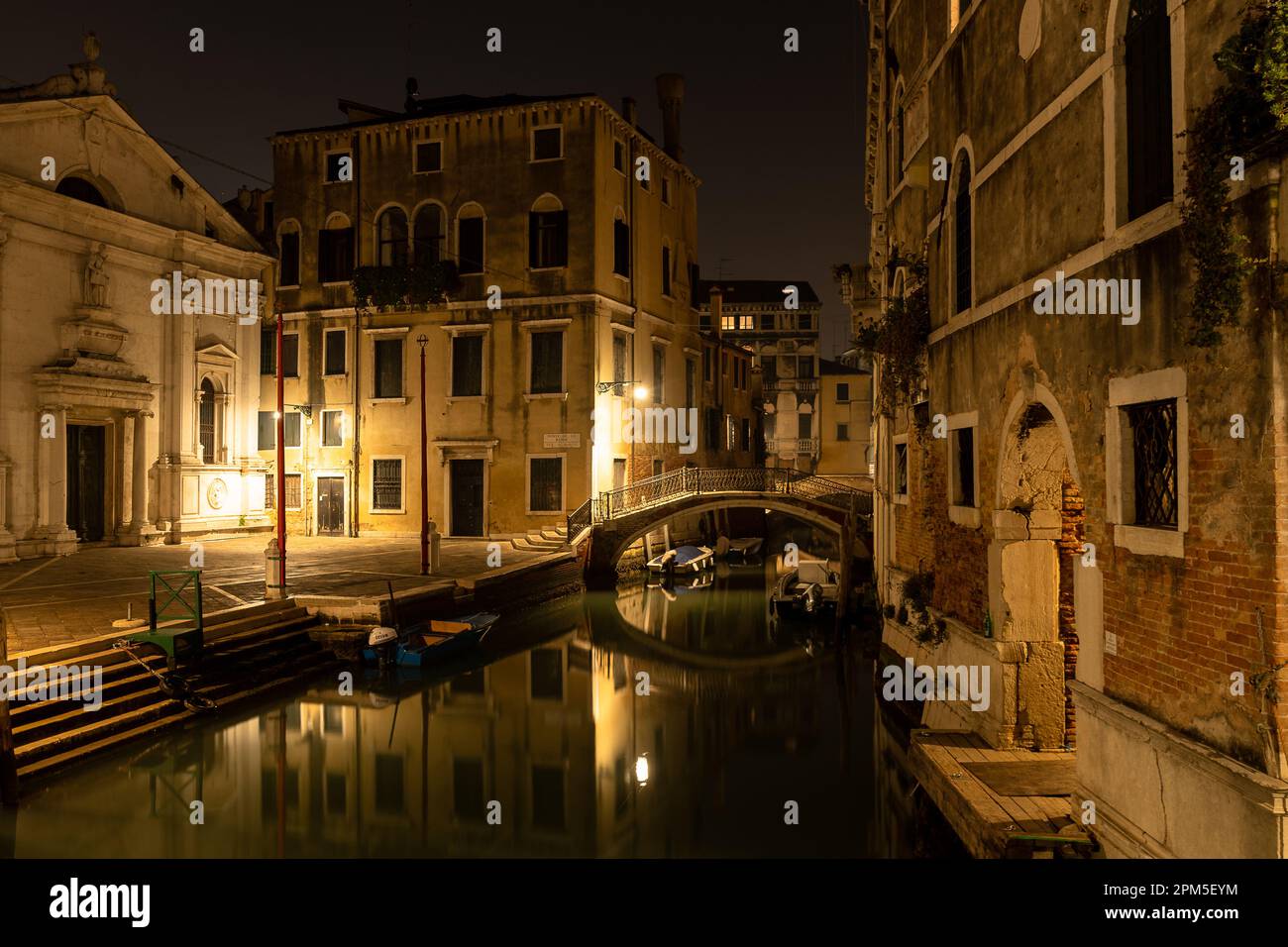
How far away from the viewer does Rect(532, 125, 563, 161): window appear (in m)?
25.7

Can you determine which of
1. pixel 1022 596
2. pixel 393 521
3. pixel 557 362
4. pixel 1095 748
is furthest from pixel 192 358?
pixel 1095 748

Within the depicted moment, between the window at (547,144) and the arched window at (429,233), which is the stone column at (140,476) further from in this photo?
the window at (547,144)

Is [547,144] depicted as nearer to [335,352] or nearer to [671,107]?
[671,107]

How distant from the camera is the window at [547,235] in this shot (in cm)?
2581

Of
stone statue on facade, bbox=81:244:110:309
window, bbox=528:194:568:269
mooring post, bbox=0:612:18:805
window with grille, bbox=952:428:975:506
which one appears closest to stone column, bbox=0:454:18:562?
stone statue on facade, bbox=81:244:110:309

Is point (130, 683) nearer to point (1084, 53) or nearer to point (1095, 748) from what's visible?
point (1095, 748)

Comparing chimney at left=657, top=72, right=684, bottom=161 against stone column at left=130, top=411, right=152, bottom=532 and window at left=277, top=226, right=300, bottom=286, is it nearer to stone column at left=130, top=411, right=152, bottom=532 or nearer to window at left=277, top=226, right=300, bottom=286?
window at left=277, top=226, right=300, bottom=286

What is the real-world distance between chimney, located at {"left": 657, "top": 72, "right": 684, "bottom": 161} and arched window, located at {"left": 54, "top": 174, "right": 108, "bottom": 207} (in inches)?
638

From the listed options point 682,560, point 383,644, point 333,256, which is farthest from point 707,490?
point 333,256

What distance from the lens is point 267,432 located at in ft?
92.7

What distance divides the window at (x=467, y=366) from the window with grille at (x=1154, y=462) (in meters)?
21.5

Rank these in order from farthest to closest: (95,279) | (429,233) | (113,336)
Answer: (429,233)
(113,336)
(95,279)

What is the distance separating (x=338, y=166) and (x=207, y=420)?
8.51m

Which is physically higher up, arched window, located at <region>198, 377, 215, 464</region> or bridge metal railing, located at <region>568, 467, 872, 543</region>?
arched window, located at <region>198, 377, 215, 464</region>
